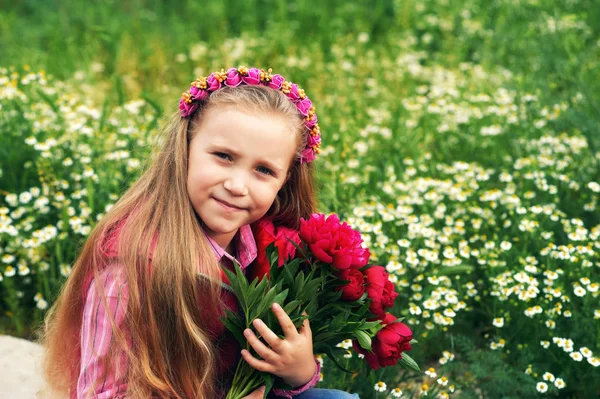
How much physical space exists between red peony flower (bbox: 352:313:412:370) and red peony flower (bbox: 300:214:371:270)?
Result: 0.19 m

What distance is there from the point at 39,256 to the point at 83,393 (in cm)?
124

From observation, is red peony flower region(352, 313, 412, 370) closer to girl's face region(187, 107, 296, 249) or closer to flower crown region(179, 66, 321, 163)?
girl's face region(187, 107, 296, 249)

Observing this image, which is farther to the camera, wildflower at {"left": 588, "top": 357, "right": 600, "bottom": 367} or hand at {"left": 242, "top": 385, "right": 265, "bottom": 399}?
wildflower at {"left": 588, "top": 357, "right": 600, "bottom": 367}

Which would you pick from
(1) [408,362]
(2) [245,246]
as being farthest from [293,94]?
(1) [408,362]

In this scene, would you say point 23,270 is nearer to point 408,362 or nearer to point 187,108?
point 187,108

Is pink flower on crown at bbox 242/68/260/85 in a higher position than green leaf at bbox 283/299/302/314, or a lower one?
higher

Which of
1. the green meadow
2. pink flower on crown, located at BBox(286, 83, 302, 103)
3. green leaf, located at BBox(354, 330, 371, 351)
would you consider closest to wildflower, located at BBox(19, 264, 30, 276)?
the green meadow

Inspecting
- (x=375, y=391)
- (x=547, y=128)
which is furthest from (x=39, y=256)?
(x=547, y=128)

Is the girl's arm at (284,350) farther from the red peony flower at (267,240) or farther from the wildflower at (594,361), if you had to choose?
the wildflower at (594,361)

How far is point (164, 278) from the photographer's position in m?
1.79

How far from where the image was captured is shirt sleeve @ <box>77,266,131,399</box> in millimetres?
1724

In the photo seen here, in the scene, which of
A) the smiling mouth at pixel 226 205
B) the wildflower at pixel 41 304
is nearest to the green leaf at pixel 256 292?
the smiling mouth at pixel 226 205

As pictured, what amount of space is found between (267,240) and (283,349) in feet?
1.55

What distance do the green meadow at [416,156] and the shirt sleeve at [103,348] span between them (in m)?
0.69
